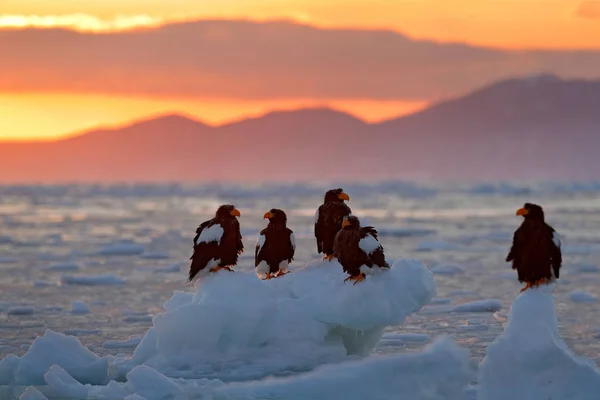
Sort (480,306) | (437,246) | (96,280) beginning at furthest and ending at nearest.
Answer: (437,246) < (96,280) < (480,306)

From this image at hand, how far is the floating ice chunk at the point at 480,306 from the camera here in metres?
14.7

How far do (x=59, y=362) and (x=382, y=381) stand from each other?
309 centimetres

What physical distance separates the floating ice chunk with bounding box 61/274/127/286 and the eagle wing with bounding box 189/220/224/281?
23.4 ft

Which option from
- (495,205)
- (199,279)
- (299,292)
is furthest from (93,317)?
(495,205)

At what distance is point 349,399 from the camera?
9219 mm

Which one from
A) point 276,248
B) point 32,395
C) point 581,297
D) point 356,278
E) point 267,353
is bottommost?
point 32,395

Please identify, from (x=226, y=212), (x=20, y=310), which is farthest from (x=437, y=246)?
(x=226, y=212)

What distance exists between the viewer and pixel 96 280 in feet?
60.3

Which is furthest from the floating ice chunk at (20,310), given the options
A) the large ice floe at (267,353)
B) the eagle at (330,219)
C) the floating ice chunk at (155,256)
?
the floating ice chunk at (155,256)

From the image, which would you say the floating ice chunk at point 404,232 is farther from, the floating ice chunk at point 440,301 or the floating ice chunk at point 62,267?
the floating ice chunk at point 440,301

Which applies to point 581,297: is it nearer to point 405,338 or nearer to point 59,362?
point 405,338

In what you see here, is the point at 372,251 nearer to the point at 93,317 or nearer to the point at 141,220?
the point at 93,317

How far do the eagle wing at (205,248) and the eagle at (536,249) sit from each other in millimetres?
3147

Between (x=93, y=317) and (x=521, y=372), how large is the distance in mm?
6982
